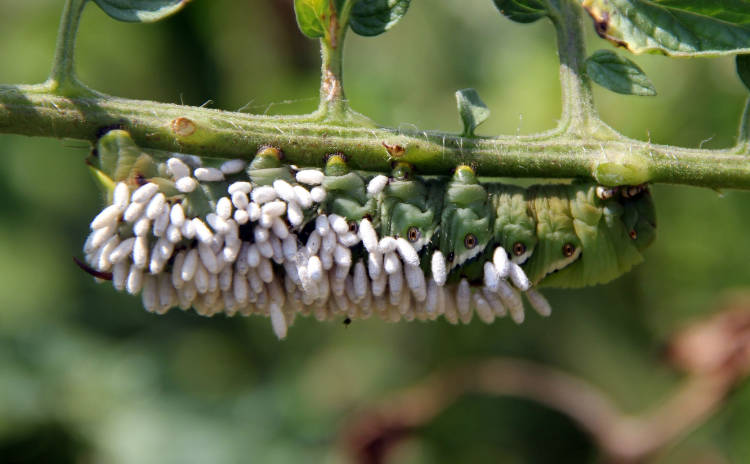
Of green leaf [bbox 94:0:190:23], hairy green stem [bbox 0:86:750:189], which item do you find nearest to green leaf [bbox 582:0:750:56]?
hairy green stem [bbox 0:86:750:189]

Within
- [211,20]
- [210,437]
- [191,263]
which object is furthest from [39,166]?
[191,263]

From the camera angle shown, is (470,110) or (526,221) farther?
(526,221)

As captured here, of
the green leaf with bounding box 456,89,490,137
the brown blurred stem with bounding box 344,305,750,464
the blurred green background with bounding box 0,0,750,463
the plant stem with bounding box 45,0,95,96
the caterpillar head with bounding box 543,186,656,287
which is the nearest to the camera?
the plant stem with bounding box 45,0,95,96

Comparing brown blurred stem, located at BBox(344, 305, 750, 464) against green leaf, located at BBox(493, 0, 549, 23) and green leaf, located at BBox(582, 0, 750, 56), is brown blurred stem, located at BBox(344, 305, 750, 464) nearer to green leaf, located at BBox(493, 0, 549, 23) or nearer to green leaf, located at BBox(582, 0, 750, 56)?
green leaf, located at BBox(582, 0, 750, 56)

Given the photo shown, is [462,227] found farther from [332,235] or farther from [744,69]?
[744,69]

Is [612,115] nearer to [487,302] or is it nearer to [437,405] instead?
[437,405]

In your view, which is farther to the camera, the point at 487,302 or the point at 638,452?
the point at 638,452

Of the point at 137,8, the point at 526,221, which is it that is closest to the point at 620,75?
the point at 526,221
